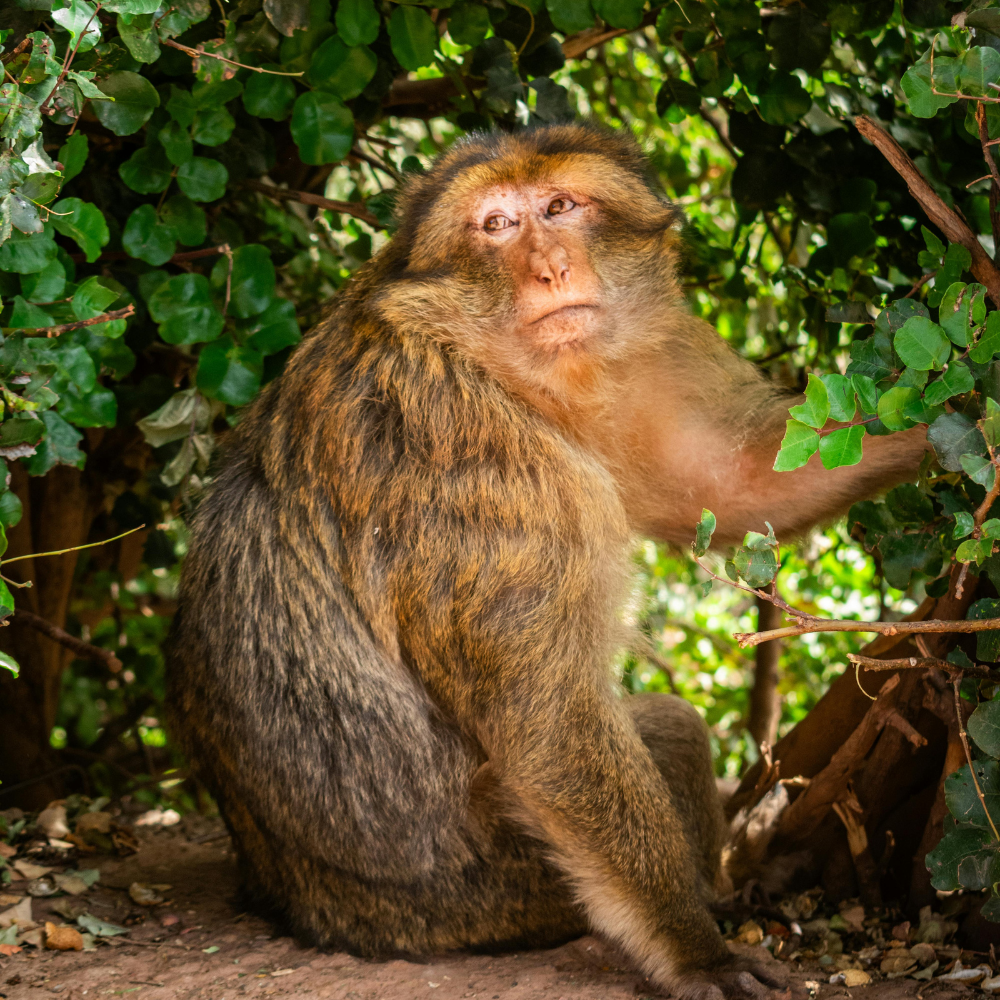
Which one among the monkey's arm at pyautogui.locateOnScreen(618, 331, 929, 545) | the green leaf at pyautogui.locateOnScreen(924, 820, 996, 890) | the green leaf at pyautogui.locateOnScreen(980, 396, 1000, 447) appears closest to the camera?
the green leaf at pyautogui.locateOnScreen(980, 396, 1000, 447)

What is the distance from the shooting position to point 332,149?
3.38m

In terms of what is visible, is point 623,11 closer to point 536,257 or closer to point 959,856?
point 536,257

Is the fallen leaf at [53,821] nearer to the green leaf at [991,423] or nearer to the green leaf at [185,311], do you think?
the green leaf at [185,311]

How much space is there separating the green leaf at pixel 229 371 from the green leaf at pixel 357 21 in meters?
0.98

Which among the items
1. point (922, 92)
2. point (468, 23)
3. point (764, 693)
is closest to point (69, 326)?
point (468, 23)

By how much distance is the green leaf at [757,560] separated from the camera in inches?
91.3

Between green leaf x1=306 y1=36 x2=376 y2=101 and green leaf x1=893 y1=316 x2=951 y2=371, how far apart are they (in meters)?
1.90

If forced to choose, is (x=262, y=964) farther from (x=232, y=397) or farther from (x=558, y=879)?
(x=232, y=397)

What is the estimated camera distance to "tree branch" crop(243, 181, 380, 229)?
153 inches

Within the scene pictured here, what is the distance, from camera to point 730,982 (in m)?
2.78

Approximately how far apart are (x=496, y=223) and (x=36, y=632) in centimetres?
268

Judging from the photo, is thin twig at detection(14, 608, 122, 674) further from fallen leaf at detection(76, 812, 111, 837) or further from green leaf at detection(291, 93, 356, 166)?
green leaf at detection(291, 93, 356, 166)

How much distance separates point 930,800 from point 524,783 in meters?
1.31

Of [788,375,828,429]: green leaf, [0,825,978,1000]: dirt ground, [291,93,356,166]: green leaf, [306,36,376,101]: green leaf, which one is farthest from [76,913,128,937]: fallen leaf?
[306,36,376,101]: green leaf
